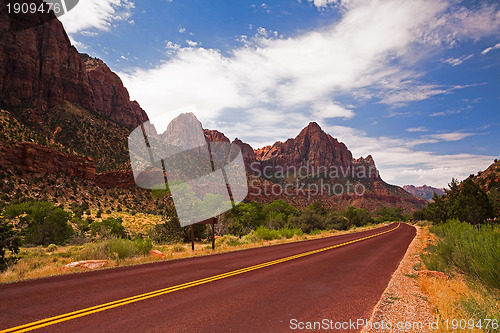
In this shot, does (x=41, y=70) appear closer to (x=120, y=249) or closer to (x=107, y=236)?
(x=107, y=236)

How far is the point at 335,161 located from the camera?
195 meters

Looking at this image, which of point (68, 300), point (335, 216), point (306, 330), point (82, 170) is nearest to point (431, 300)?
point (306, 330)

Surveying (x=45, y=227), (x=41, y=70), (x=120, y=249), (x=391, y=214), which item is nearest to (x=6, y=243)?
(x=120, y=249)

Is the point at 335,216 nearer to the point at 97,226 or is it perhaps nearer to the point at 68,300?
the point at 97,226

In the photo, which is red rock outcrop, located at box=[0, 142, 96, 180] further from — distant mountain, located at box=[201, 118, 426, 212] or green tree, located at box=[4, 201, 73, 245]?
distant mountain, located at box=[201, 118, 426, 212]

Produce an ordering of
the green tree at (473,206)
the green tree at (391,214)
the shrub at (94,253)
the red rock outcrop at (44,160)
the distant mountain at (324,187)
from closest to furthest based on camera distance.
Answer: the shrub at (94,253) < the green tree at (473,206) < the red rock outcrop at (44,160) < the green tree at (391,214) < the distant mountain at (324,187)

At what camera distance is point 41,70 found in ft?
269

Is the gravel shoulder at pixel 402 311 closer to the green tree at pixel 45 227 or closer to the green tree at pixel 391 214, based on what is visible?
the green tree at pixel 45 227

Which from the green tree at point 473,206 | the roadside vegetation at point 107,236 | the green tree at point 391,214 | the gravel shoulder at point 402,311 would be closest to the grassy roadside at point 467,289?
the gravel shoulder at point 402,311

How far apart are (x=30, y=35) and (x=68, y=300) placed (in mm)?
109042

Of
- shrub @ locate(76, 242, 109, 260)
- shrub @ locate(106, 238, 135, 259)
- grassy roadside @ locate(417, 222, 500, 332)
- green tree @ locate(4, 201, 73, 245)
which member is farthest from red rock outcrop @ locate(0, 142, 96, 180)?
grassy roadside @ locate(417, 222, 500, 332)

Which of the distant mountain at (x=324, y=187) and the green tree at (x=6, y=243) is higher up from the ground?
the distant mountain at (x=324, y=187)

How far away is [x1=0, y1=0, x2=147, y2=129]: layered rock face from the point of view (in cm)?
7075

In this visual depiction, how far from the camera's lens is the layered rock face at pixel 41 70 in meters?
70.8
